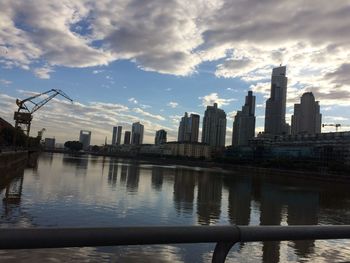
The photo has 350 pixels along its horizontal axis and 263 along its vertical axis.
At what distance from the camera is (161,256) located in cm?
1399

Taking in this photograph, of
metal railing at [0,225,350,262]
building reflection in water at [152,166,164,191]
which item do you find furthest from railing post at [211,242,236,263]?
building reflection in water at [152,166,164,191]

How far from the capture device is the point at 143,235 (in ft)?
12.2

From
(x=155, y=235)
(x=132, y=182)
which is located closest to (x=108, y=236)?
(x=155, y=235)

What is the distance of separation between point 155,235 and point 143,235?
12 cm

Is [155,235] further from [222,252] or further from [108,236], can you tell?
[222,252]

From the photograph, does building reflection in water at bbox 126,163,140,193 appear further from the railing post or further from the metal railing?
the railing post

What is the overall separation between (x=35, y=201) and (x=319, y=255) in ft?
65.2

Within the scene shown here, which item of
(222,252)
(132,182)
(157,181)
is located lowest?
(132,182)

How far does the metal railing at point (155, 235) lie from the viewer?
11.0 feet

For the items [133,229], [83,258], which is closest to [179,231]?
[133,229]

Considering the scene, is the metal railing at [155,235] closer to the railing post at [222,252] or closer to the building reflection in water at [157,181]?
the railing post at [222,252]

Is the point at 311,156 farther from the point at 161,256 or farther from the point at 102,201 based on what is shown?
the point at 161,256

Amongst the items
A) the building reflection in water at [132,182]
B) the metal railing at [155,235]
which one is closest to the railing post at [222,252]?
the metal railing at [155,235]

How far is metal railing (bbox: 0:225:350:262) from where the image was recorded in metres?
3.35
